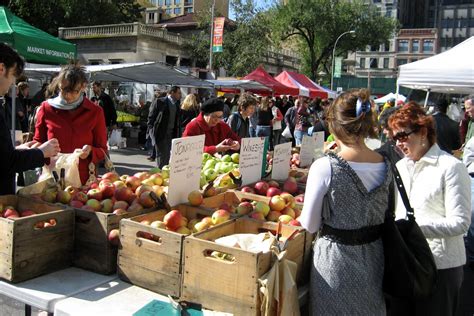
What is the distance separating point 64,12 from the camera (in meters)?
38.4

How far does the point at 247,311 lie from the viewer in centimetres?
183

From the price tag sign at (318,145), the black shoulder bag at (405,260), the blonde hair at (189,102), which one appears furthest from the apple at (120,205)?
the blonde hair at (189,102)

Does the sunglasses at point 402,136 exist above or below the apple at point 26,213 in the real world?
above

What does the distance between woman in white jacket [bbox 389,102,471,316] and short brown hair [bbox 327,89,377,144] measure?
0.50 metres

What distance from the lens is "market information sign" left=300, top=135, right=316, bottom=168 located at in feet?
14.8

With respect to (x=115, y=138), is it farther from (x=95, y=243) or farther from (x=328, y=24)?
(x=328, y=24)

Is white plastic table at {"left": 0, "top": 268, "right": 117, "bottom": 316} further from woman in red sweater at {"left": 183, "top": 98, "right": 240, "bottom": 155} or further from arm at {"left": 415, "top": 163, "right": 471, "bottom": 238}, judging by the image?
woman in red sweater at {"left": 183, "top": 98, "right": 240, "bottom": 155}

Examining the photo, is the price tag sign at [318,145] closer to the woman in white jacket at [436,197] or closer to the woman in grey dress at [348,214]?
the woman in white jacket at [436,197]

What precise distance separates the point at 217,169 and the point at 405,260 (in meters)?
1.99

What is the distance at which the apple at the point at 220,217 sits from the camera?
2318 millimetres

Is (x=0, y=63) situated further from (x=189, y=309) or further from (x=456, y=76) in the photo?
(x=456, y=76)

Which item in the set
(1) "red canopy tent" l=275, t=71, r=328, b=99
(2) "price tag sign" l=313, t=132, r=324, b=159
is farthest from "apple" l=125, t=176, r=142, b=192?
(1) "red canopy tent" l=275, t=71, r=328, b=99

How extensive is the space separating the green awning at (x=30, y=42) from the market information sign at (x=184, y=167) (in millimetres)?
3578

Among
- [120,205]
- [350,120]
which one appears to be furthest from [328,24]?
[350,120]
